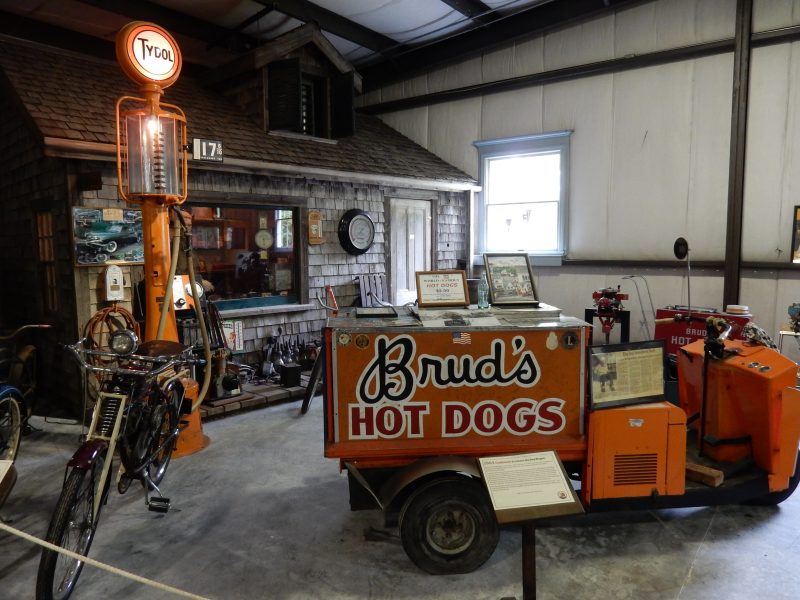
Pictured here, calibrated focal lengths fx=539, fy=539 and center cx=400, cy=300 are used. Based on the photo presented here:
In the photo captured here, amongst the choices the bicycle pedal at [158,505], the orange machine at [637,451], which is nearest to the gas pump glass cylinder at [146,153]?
the bicycle pedal at [158,505]

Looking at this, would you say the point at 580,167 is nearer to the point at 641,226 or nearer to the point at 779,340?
the point at 641,226

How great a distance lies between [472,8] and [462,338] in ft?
24.6

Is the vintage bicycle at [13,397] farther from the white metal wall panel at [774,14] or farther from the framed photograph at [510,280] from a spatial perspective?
the white metal wall panel at [774,14]

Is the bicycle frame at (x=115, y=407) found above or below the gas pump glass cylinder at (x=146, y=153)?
below

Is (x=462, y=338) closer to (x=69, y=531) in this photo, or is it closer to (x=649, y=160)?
(x=69, y=531)

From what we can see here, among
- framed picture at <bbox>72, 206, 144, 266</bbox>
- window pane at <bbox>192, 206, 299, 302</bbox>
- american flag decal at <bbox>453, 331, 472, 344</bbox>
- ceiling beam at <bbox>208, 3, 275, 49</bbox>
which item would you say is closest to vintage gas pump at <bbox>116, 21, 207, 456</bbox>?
framed picture at <bbox>72, 206, 144, 266</bbox>

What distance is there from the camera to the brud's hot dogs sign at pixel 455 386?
302 centimetres

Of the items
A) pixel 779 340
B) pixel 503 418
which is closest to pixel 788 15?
pixel 779 340

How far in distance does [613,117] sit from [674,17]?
148cm

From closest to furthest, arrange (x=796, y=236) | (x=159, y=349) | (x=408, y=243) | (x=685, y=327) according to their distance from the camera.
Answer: (x=159, y=349)
(x=685, y=327)
(x=796, y=236)
(x=408, y=243)

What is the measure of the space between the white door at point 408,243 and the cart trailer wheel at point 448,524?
19.5ft

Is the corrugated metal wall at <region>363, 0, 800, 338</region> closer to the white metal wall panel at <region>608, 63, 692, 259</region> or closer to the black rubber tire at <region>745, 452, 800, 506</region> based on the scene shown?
the white metal wall panel at <region>608, 63, 692, 259</region>

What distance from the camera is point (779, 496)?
3.55 m

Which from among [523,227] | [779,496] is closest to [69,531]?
[779,496]
